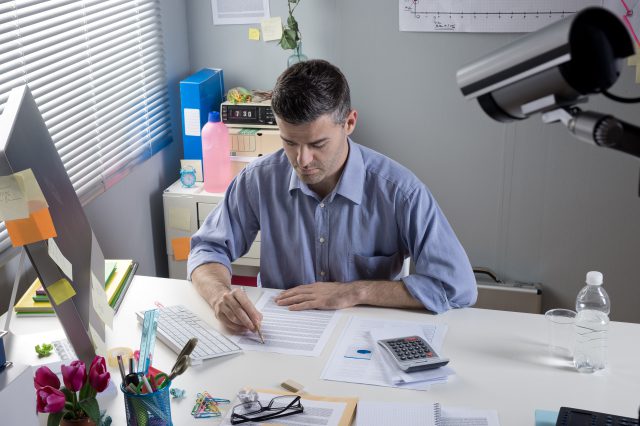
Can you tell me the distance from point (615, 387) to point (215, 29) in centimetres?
237

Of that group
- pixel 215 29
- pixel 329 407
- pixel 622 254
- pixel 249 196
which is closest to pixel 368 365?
pixel 329 407

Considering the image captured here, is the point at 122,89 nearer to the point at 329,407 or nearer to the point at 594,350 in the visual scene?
the point at 329,407

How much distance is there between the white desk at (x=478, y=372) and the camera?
1.53m

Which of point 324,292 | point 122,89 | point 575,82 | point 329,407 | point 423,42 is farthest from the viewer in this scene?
point 423,42

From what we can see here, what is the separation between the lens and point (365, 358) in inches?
67.0

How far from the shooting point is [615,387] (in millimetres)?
1570

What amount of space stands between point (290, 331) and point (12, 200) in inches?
28.1

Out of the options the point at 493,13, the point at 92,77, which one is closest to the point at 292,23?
the point at 493,13

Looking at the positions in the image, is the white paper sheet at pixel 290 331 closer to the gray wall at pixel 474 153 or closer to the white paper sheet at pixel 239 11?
the gray wall at pixel 474 153

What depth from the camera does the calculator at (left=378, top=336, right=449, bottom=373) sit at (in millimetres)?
1626

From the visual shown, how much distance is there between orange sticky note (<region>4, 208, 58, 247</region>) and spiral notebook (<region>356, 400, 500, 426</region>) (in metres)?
0.73

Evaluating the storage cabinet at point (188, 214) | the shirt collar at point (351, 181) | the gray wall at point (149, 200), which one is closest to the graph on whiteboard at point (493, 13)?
the gray wall at point (149, 200)

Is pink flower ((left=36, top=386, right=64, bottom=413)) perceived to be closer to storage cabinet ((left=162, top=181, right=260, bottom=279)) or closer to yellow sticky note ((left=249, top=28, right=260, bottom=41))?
storage cabinet ((left=162, top=181, right=260, bottom=279))

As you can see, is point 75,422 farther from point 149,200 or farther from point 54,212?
point 149,200
